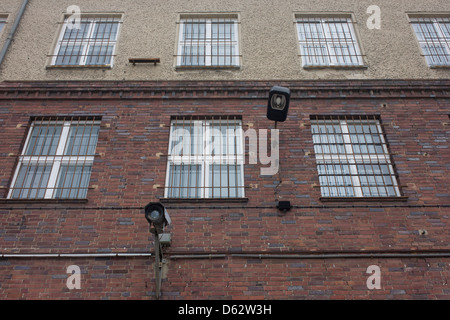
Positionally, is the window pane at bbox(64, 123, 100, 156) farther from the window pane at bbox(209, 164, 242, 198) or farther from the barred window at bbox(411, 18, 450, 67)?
the barred window at bbox(411, 18, 450, 67)

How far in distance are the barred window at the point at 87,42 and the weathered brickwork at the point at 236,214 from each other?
103 cm

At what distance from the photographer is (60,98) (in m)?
7.84

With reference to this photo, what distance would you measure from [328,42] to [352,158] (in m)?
3.43

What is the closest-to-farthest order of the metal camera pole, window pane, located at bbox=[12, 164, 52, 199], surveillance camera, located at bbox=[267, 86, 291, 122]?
the metal camera pole < surveillance camera, located at bbox=[267, 86, 291, 122] < window pane, located at bbox=[12, 164, 52, 199]

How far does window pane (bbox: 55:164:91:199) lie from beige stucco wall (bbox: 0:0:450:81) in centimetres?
239

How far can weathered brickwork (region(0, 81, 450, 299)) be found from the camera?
5.72 m

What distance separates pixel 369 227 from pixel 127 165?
15.1 ft

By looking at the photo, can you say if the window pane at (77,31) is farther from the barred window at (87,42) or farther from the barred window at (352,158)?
the barred window at (352,158)

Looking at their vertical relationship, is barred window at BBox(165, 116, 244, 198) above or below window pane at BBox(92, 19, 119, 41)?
below

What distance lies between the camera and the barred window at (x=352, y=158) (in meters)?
6.78

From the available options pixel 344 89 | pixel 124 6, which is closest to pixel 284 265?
pixel 344 89

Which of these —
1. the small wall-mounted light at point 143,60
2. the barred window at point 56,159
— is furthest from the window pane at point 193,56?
the barred window at point 56,159

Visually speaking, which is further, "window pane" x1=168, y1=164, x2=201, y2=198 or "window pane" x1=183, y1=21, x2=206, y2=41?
"window pane" x1=183, y1=21, x2=206, y2=41

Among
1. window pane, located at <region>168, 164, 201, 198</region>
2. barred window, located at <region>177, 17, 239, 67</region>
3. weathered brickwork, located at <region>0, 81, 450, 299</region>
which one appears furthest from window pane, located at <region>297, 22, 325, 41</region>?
window pane, located at <region>168, 164, 201, 198</region>
